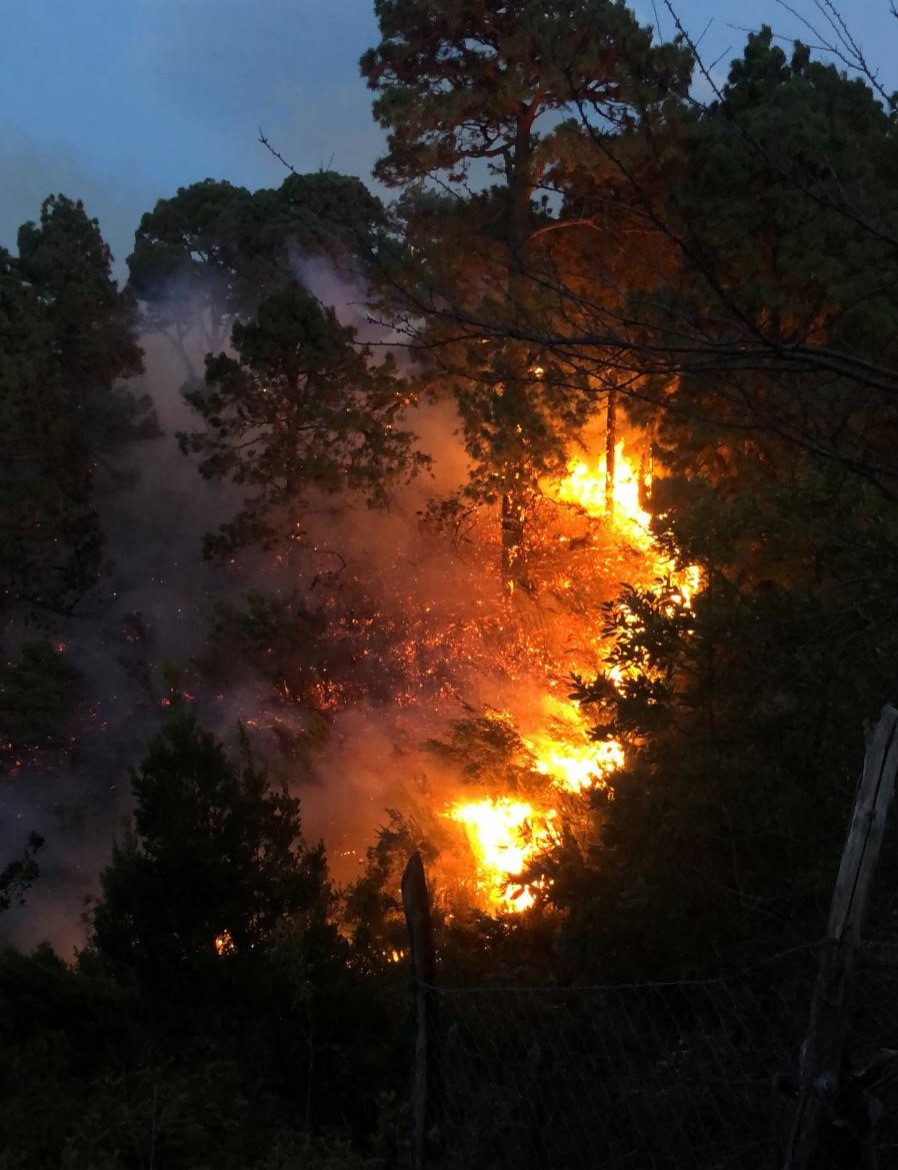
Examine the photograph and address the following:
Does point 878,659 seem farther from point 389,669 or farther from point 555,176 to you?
point 389,669

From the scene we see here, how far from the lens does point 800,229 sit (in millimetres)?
16594

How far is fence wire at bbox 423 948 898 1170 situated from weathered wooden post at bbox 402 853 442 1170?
0.06 m

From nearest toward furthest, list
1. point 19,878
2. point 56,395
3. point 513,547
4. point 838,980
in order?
point 838,980 < point 19,878 < point 513,547 < point 56,395

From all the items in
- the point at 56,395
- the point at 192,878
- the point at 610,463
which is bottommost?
the point at 192,878

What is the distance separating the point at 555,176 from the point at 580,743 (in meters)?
9.70

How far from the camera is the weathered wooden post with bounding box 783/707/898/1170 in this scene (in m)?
3.04

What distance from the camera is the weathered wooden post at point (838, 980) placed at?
120 inches

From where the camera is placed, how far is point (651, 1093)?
403 cm

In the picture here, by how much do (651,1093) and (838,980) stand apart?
129 centimetres

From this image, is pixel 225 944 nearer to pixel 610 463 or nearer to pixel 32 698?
pixel 32 698

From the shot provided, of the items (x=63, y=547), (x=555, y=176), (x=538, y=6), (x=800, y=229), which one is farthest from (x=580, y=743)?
→ (x=63, y=547)

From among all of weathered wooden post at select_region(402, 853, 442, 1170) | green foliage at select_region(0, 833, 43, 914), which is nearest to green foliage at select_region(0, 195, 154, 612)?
green foliage at select_region(0, 833, 43, 914)

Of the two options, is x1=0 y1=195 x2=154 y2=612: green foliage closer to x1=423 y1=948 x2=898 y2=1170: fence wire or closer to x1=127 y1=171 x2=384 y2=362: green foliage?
x1=127 y1=171 x2=384 y2=362: green foliage

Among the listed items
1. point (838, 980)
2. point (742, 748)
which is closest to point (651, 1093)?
point (838, 980)
